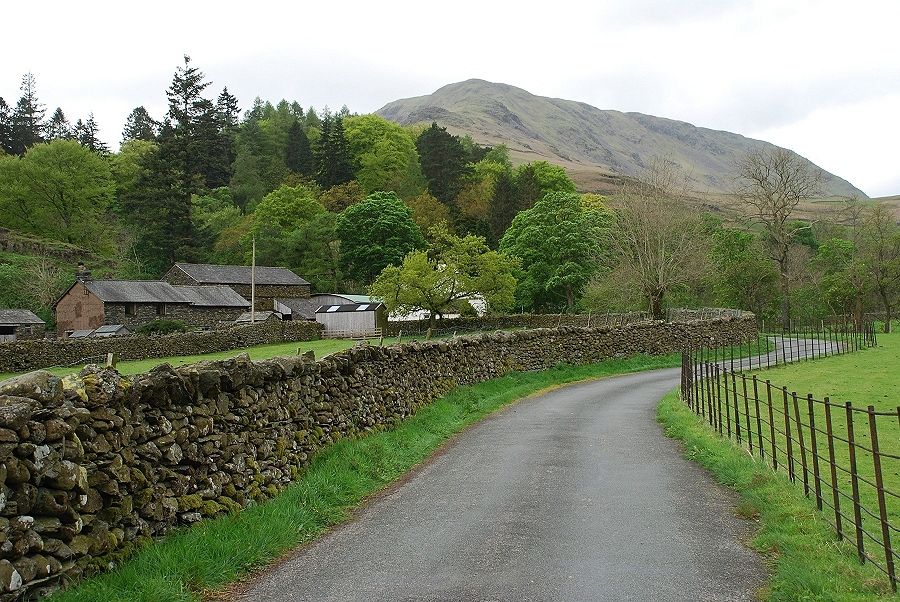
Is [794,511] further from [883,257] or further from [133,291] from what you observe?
[133,291]

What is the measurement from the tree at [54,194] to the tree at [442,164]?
160 ft

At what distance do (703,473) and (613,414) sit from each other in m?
7.63

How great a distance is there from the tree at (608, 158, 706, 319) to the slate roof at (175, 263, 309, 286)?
1724 inches

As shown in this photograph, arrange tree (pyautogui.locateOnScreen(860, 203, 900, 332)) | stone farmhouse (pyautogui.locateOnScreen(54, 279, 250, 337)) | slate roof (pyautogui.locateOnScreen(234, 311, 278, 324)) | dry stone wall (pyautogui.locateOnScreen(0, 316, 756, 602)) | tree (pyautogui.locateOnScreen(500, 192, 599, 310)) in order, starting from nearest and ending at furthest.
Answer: dry stone wall (pyautogui.locateOnScreen(0, 316, 756, 602))
tree (pyautogui.locateOnScreen(860, 203, 900, 332))
tree (pyautogui.locateOnScreen(500, 192, 599, 310))
stone farmhouse (pyautogui.locateOnScreen(54, 279, 250, 337))
slate roof (pyautogui.locateOnScreen(234, 311, 278, 324))

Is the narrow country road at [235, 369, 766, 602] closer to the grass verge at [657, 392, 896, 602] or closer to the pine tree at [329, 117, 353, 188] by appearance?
the grass verge at [657, 392, 896, 602]

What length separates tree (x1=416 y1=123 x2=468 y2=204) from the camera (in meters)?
110

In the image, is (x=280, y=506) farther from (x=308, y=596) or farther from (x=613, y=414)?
(x=613, y=414)

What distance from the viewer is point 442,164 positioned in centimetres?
11181

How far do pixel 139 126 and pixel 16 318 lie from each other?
108820 mm

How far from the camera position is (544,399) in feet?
77.8

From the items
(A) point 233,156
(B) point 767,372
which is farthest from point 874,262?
(A) point 233,156

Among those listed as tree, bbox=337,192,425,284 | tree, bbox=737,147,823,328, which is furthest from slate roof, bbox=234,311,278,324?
tree, bbox=737,147,823,328

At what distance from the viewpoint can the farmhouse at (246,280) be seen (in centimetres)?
7950

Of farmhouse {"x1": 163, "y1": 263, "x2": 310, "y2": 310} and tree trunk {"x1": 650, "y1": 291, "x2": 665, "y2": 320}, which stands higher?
farmhouse {"x1": 163, "y1": 263, "x2": 310, "y2": 310}
